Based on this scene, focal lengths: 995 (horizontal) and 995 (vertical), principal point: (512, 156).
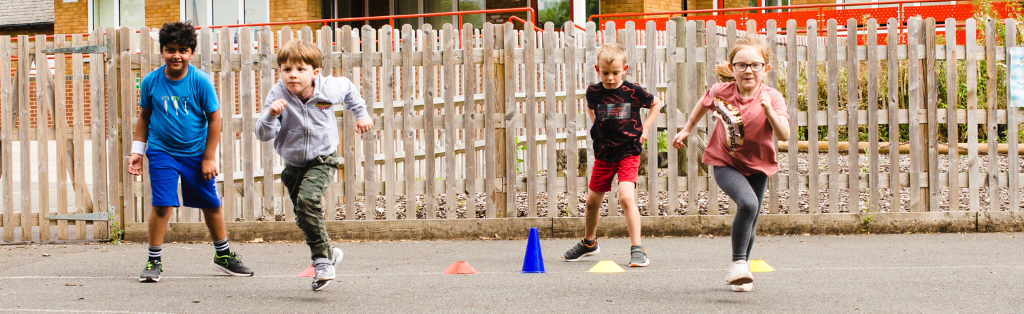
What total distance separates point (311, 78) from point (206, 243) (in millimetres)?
2797

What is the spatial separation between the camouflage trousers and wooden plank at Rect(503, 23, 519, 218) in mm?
2222

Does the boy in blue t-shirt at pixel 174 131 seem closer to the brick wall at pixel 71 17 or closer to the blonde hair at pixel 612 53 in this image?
the blonde hair at pixel 612 53

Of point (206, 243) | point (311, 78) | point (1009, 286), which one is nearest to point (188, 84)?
point (311, 78)

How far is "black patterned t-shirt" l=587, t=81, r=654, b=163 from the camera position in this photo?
18.6ft

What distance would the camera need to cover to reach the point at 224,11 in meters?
20.6

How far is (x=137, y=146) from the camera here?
5.27 meters

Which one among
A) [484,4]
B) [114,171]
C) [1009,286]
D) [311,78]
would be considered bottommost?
[1009,286]

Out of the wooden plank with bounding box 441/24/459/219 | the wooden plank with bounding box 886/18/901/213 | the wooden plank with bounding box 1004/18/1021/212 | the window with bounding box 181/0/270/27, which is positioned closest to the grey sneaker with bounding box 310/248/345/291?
the wooden plank with bounding box 441/24/459/219

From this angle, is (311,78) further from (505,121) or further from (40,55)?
(40,55)

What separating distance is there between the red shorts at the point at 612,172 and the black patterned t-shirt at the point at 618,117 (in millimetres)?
36

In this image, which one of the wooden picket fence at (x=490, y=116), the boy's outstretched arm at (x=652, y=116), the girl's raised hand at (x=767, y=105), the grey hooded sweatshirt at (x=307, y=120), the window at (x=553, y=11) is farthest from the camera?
the window at (x=553, y=11)

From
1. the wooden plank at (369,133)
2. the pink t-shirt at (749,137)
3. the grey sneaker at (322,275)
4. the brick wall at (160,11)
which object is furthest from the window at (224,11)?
the pink t-shirt at (749,137)

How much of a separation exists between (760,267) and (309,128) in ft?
8.53

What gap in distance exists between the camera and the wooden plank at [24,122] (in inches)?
281
